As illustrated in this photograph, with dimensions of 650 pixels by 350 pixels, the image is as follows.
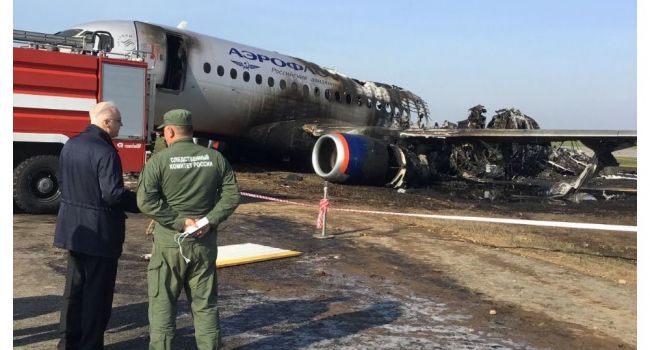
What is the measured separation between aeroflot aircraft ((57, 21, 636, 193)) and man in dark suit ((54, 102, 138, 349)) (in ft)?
34.4

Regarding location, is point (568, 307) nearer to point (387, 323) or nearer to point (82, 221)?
point (387, 323)

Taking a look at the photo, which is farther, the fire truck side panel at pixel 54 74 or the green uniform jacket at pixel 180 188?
the fire truck side panel at pixel 54 74

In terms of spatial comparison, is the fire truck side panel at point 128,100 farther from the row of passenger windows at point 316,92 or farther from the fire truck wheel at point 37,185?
the row of passenger windows at point 316,92

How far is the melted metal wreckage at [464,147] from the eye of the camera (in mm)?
16156

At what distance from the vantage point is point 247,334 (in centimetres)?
492

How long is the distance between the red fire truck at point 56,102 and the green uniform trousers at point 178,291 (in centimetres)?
657

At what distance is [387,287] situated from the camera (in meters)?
6.77

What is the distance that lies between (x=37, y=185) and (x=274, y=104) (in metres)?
9.06

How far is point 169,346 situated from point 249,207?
830 centimetres

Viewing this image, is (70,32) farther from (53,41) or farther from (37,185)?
(37,185)

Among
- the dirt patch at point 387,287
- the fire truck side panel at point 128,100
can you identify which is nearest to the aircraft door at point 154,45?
the fire truck side panel at point 128,100

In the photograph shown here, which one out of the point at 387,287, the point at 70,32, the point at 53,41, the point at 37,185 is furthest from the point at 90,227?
the point at 70,32

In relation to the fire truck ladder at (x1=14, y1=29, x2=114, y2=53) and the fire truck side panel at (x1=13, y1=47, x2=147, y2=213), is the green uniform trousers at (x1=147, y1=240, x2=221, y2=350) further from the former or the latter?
the fire truck ladder at (x1=14, y1=29, x2=114, y2=53)
